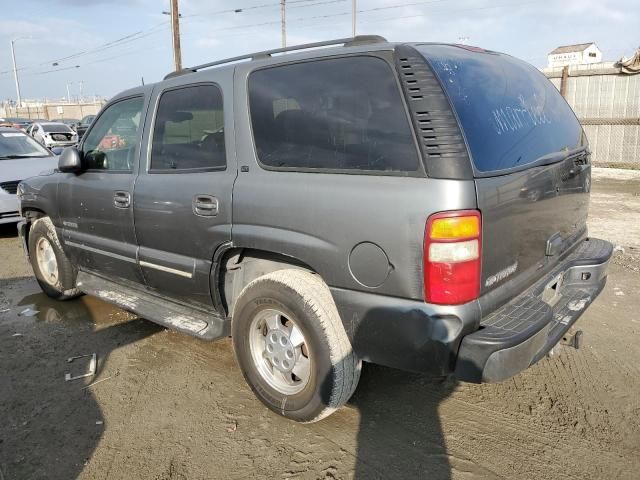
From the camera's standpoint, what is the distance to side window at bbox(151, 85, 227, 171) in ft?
10.4

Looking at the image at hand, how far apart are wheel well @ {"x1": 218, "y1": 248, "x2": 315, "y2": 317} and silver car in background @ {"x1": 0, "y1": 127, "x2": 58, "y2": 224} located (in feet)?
16.3

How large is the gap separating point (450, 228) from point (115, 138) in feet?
9.66

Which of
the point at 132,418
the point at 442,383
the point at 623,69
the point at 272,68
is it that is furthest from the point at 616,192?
the point at 132,418

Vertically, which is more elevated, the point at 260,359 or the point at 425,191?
the point at 425,191

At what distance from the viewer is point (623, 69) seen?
12.9 meters

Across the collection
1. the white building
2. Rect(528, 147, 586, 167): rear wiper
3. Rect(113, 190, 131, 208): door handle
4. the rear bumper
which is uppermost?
the white building

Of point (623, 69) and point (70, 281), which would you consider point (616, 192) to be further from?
point (70, 281)

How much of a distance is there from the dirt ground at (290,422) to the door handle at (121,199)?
44.3 inches

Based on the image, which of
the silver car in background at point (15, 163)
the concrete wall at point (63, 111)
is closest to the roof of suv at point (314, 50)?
the silver car in background at point (15, 163)

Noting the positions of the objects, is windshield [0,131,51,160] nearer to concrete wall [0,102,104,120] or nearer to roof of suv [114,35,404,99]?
roof of suv [114,35,404,99]

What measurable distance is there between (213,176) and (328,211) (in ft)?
3.11

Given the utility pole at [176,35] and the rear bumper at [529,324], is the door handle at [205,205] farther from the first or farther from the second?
the utility pole at [176,35]

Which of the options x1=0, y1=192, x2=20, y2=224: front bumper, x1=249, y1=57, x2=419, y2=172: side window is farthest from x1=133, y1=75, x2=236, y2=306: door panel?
x1=0, y1=192, x2=20, y2=224: front bumper

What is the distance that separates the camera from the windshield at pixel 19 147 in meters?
8.66
